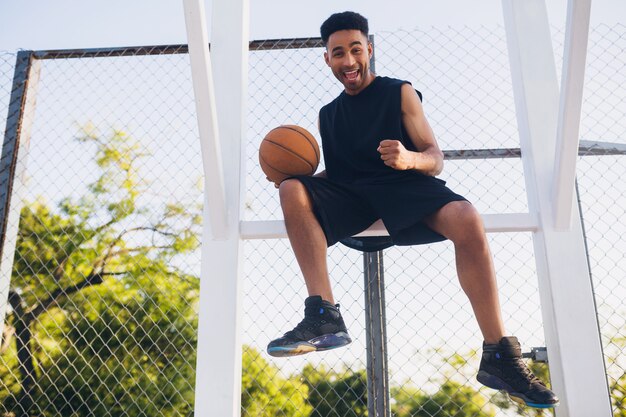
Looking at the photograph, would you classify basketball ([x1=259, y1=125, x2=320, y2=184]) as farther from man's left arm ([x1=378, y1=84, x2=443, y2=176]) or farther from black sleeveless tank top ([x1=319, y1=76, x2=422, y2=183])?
man's left arm ([x1=378, y1=84, x2=443, y2=176])

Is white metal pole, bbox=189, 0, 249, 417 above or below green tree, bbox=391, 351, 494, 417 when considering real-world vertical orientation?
above

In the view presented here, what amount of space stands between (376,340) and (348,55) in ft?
3.79

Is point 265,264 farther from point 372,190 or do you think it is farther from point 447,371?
point 447,371

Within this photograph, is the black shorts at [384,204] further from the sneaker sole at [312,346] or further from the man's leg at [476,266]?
the sneaker sole at [312,346]

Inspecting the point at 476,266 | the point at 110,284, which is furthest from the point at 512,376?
the point at 110,284

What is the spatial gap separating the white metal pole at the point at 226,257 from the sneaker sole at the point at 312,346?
12.9 inches

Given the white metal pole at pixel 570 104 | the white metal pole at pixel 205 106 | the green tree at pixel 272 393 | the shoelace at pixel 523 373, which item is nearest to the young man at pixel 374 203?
the shoelace at pixel 523 373

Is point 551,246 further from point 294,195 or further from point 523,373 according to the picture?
point 294,195

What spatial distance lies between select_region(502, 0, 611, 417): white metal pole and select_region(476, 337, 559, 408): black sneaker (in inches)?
12.1

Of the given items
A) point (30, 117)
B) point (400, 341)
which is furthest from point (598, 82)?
point (30, 117)

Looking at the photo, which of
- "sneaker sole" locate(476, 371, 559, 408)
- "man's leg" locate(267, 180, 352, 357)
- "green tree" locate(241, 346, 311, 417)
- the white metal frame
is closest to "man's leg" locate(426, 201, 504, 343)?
"sneaker sole" locate(476, 371, 559, 408)

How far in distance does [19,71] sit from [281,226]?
2.23 metres

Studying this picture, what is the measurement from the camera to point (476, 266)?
170cm

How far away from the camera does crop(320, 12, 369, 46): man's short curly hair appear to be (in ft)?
6.89
